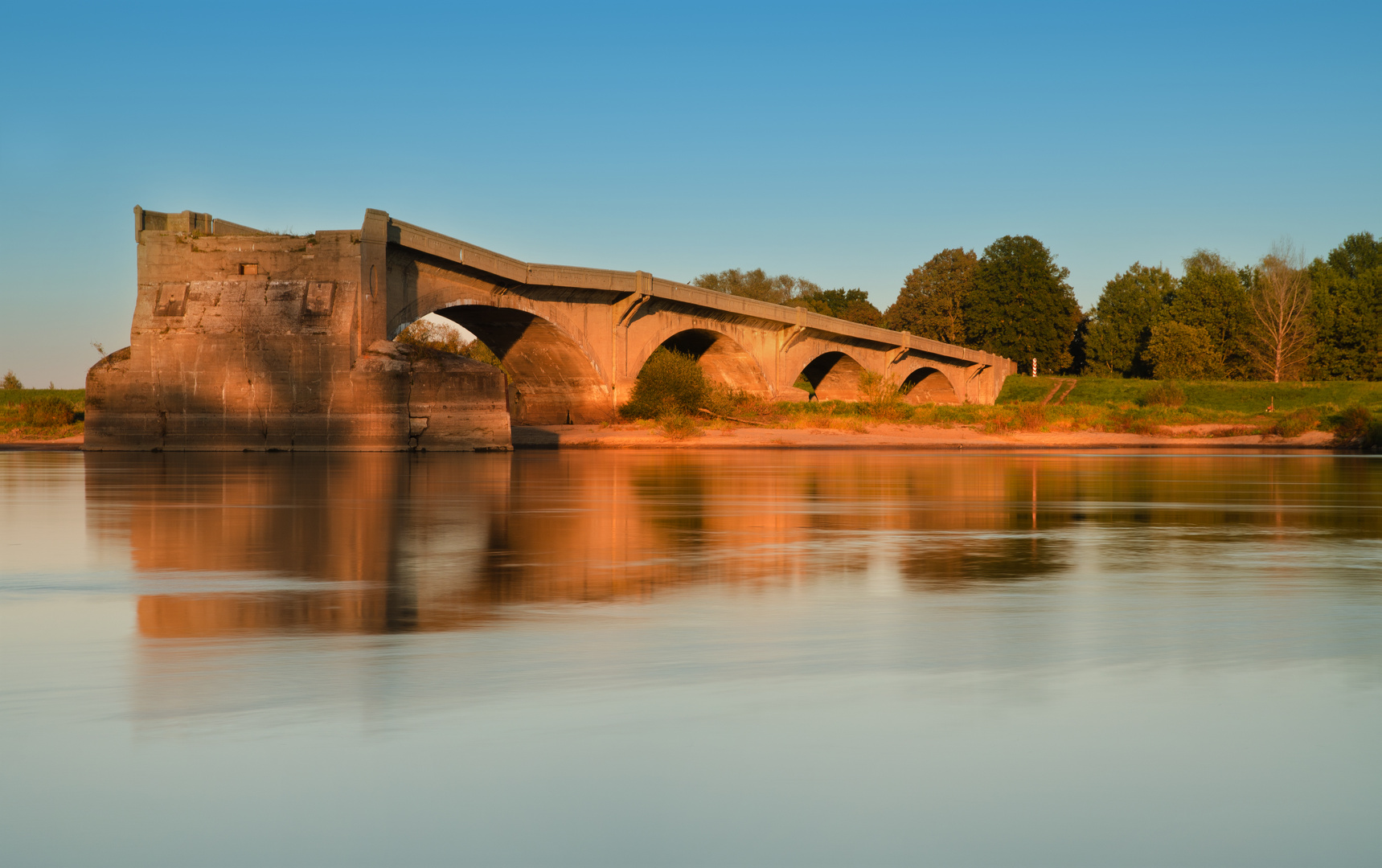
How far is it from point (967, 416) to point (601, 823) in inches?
1792

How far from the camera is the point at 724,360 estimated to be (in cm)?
6419

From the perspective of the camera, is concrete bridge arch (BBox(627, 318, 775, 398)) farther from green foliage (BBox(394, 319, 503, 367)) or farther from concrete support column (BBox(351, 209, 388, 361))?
concrete support column (BBox(351, 209, 388, 361))

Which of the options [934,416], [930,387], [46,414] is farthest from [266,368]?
[930,387]

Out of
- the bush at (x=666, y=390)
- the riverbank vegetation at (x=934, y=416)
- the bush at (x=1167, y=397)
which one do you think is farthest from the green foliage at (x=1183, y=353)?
the bush at (x=666, y=390)

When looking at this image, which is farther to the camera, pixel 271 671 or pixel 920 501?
pixel 920 501

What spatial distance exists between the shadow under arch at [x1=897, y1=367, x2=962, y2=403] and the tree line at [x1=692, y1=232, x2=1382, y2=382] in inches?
563

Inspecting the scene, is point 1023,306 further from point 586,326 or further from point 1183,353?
point 586,326

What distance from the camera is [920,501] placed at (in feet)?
50.1

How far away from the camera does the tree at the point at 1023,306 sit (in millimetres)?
103188

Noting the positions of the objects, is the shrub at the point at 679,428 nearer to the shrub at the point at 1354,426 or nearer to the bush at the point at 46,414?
the shrub at the point at 1354,426

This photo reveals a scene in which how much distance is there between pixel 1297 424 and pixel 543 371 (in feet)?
96.8

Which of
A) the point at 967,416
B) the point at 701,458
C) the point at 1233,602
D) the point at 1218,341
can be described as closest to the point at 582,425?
the point at 967,416

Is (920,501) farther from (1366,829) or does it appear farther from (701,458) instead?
(701,458)

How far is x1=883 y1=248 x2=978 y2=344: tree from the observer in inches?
4291
